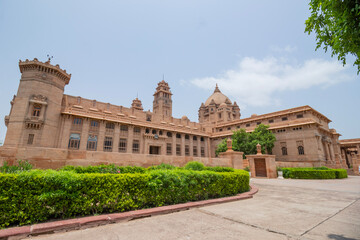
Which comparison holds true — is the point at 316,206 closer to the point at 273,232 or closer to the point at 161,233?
the point at 273,232

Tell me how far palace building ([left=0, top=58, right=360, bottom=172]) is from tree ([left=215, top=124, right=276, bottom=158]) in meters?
3.42

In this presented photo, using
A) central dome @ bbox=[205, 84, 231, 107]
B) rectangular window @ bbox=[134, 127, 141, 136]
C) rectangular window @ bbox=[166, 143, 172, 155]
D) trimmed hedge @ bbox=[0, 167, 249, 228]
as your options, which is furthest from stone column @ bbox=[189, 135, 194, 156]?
trimmed hedge @ bbox=[0, 167, 249, 228]

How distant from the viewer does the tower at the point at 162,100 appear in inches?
2270

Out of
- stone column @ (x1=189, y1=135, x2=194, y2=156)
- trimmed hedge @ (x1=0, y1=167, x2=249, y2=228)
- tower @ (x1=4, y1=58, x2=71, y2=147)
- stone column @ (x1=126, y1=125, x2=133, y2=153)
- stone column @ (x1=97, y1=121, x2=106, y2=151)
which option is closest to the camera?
trimmed hedge @ (x1=0, y1=167, x2=249, y2=228)

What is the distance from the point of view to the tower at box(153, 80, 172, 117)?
57.7m

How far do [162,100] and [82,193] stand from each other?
5471cm

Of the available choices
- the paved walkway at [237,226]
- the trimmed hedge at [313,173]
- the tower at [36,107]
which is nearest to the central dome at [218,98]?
the trimmed hedge at [313,173]

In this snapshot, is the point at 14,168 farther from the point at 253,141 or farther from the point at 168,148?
the point at 253,141

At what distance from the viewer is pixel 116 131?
30.9m

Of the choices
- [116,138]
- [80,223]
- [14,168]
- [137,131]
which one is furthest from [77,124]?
[80,223]

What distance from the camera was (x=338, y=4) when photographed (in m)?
3.60

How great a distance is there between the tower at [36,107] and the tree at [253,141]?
1165 inches

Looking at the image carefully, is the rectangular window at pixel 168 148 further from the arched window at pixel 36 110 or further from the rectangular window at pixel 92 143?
the arched window at pixel 36 110

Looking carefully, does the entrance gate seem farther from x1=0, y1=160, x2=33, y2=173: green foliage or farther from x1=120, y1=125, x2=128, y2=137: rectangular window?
x1=120, y1=125, x2=128, y2=137: rectangular window
